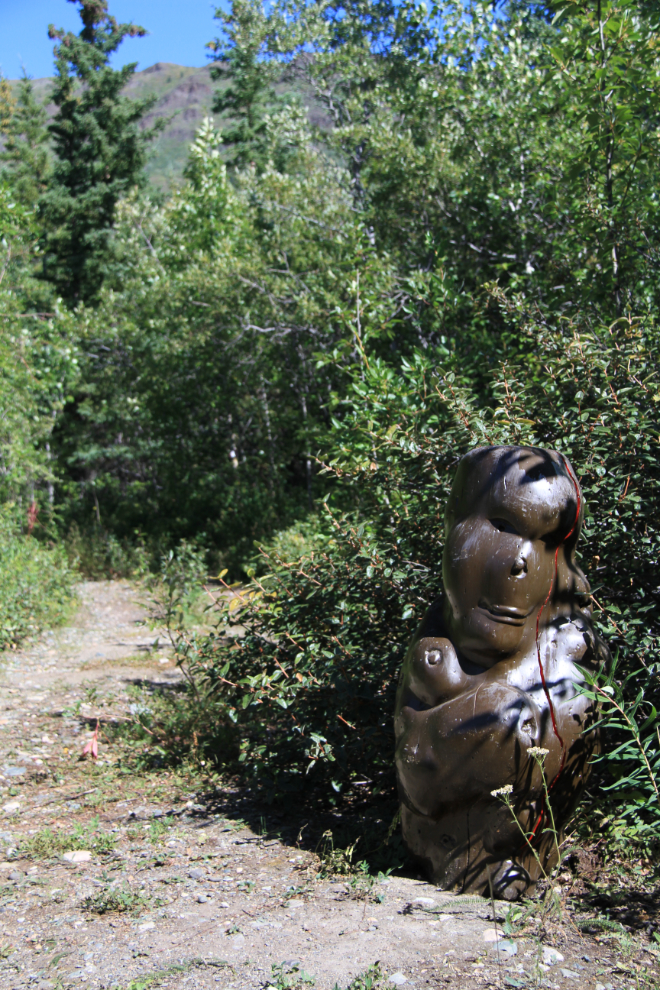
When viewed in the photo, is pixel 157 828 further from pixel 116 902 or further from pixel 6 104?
pixel 6 104

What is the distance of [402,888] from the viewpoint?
3.22 m

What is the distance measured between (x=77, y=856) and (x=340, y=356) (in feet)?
12.1

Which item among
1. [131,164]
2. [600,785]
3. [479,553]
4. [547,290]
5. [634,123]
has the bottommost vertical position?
[600,785]

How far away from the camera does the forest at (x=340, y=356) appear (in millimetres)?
4090

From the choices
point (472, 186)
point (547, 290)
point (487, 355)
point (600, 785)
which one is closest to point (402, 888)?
point (600, 785)

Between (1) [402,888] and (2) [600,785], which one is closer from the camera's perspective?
(1) [402,888]

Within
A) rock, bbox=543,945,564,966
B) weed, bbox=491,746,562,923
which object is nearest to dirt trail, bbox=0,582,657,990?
rock, bbox=543,945,564,966

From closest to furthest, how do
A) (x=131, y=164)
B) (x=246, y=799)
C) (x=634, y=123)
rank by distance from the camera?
1. (x=246, y=799)
2. (x=634, y=123)
3. (x=131, y=164)

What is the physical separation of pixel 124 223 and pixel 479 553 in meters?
17.2

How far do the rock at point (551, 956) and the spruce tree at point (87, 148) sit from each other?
1847 cm

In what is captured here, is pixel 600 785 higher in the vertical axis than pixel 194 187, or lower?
lower

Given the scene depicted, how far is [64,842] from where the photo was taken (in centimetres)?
393

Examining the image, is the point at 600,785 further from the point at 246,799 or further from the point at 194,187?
the point at 194,187

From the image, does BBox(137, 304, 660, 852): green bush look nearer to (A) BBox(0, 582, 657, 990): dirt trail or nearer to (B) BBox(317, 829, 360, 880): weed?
(B) BBox(317, 829, 360, 880): weed
